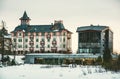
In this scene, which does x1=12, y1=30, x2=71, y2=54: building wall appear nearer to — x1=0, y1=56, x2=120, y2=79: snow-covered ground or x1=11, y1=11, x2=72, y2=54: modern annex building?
x1=11, y1=11, x2=72, y2=54: modern annex building

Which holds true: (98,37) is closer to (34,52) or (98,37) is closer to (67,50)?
(67,50)

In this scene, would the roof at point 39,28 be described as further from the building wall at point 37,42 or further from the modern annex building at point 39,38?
the building wall at point 37,42

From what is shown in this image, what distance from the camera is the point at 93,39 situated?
184 feet

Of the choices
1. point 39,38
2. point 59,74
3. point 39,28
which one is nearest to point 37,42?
point 39,38

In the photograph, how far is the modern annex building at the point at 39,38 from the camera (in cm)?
5459

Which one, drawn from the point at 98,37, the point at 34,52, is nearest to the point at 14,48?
the point at 34,52

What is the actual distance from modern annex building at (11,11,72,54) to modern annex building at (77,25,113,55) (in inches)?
133

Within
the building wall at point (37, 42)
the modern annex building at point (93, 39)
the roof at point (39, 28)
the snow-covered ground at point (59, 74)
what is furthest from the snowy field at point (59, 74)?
the roof at point (39, 28)

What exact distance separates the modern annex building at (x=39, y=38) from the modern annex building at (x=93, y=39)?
3.37 m

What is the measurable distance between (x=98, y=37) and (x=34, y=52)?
10814mm

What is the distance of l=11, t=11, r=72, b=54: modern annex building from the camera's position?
179 ft

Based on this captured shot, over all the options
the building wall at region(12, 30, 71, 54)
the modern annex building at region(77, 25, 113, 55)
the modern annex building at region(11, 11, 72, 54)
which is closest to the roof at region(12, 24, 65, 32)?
the modern annex building at region(11, 11, 72, 54)

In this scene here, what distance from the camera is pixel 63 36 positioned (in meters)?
56.6

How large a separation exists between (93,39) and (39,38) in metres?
9.14
